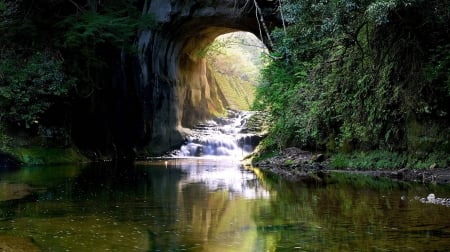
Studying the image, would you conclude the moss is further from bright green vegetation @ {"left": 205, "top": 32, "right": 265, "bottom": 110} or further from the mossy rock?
the mossy rock

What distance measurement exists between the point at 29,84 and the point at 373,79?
42.8ft

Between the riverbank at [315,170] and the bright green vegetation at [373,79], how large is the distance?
417 mm

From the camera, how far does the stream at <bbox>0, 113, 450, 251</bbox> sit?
559 centimetres

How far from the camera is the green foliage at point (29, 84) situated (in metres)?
20.1

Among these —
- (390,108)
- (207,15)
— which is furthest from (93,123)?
(390,108)

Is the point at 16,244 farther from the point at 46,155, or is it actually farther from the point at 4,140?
the point at 46,155

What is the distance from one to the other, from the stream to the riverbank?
92 centimetres

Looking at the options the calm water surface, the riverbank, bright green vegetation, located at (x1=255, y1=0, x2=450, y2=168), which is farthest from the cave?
the calm water surface

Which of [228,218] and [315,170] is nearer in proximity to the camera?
[228,218]

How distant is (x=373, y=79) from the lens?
14.2 meters

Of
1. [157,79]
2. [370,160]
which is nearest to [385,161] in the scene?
[370,160]

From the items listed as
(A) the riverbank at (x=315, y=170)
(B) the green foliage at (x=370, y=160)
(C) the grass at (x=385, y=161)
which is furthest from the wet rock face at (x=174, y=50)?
(C) the grass at (x=385, y=161)

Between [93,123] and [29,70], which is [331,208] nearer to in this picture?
[29,70]

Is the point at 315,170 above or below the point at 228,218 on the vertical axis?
above
